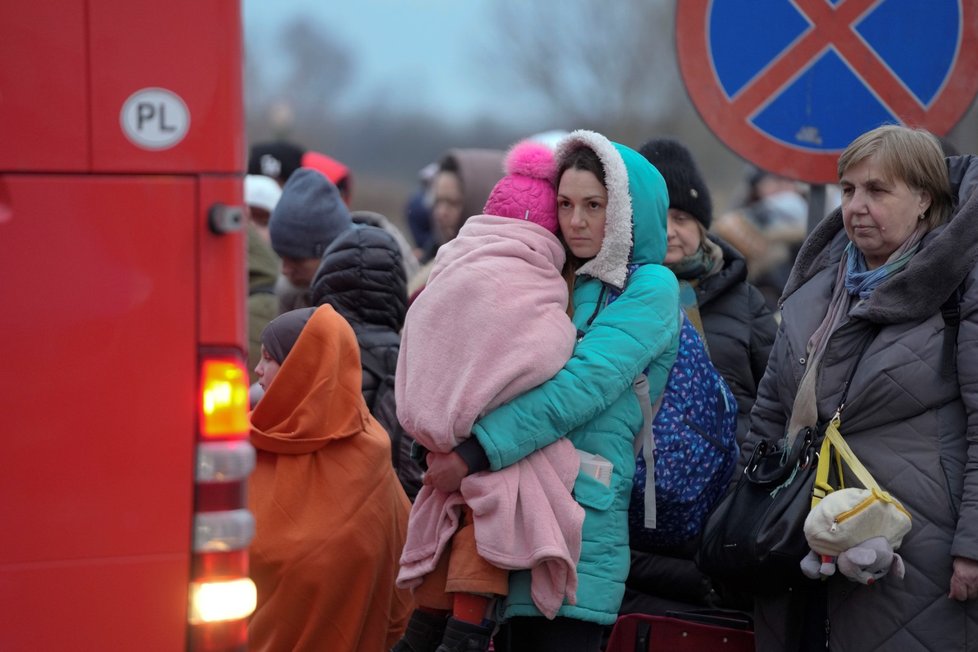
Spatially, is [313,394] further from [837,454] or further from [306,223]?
[306,223]

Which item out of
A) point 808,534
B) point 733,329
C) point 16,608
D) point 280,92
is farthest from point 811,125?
point 280,92

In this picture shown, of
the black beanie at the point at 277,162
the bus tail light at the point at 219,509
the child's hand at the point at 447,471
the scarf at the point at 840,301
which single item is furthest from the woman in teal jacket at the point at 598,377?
the black beanie at the point at 277,162

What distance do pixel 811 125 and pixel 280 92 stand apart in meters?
42.8

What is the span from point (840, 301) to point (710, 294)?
3.51 ft

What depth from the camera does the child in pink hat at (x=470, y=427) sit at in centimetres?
378

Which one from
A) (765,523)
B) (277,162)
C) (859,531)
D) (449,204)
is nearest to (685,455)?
(765,523)

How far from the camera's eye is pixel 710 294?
5137mm

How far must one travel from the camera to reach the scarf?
155 inches

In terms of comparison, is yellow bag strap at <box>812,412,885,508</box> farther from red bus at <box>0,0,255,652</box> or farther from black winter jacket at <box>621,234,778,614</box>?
red bus at <box>0,0,255,652</box>

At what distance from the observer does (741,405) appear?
5.02m

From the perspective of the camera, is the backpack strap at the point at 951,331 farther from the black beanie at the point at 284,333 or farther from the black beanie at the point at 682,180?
the black beanie at the point at 284,333

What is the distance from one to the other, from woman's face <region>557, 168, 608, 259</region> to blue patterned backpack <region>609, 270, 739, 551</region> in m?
0.17

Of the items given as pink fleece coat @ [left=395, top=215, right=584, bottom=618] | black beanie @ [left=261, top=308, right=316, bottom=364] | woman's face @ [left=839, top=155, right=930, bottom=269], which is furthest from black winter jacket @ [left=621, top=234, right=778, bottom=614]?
black beanie @ [left=261, top=308, right=316, bottom=364]

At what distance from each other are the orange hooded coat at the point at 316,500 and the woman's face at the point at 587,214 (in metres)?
0.83
